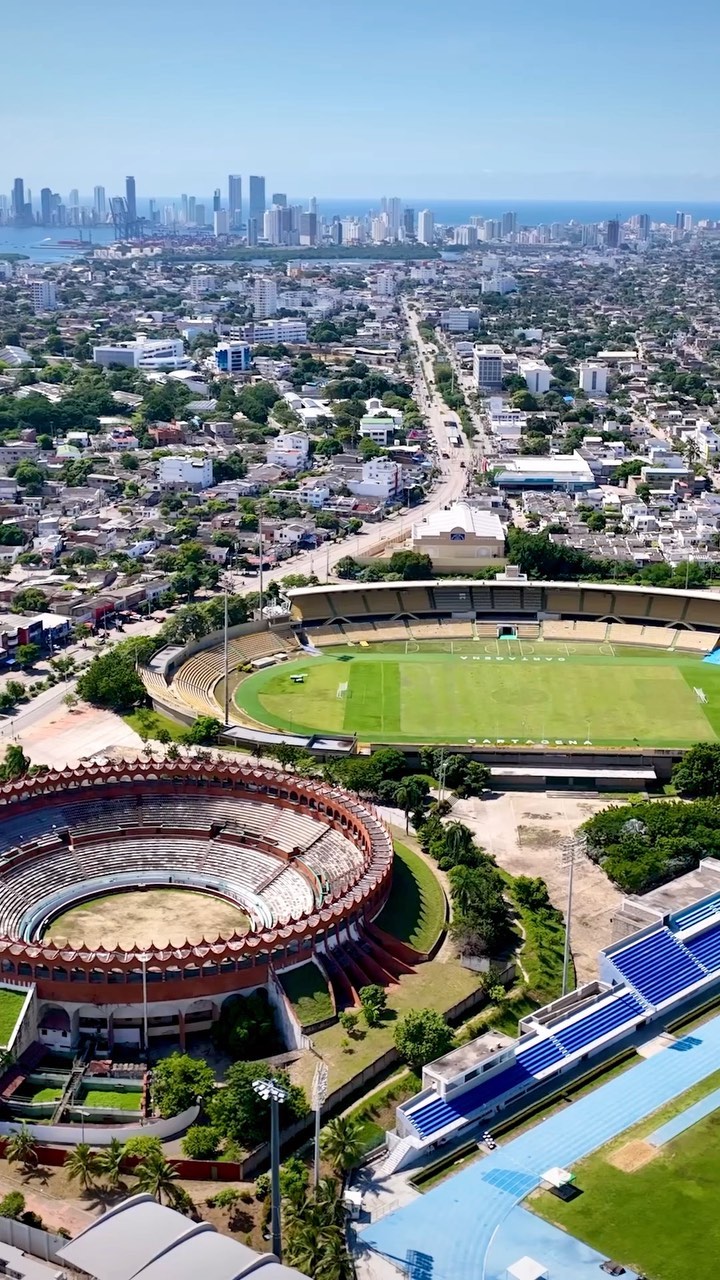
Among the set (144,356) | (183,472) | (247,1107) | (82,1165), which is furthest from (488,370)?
(82,1165)

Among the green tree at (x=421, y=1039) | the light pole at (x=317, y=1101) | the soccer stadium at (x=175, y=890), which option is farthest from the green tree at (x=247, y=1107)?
the soccer stadium at (x=175, y=890)

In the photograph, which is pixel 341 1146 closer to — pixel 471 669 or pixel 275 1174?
pixel 275 1174

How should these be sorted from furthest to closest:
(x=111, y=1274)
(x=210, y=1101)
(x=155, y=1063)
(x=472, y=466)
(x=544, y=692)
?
(x=472, y=466)
(x=544, y=692)
(x=155, y=1063)
(x=210, y=1101)
(x=111, y=1274)

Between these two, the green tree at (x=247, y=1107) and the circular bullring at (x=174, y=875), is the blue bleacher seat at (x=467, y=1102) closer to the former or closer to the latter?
the green tree at (x=247, y=1107)

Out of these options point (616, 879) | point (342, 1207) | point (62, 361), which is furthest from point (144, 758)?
point (62, 361)

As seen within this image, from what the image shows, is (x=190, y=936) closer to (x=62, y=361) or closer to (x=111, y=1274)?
(x=111, y=1274)

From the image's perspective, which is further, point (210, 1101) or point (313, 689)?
point (313, 689)
